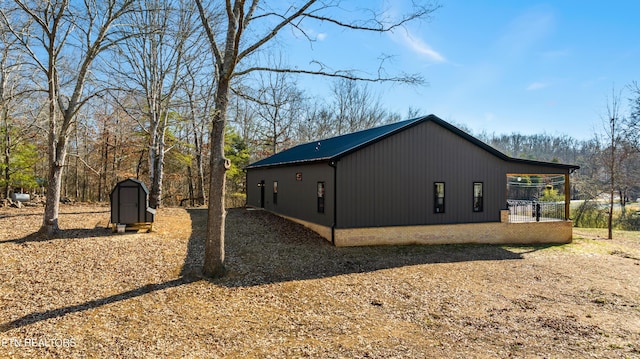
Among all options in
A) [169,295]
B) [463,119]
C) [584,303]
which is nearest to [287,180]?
[169,295]

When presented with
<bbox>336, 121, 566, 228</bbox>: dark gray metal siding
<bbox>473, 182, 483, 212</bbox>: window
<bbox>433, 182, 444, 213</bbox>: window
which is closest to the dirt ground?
<bbox>336, 121, 566, 228</bbox>: dark gray metal siding

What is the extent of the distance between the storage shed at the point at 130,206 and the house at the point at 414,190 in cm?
528

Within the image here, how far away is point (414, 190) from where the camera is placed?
12.0m

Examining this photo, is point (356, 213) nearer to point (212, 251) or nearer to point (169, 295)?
point (212, 251)

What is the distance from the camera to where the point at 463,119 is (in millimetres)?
43844

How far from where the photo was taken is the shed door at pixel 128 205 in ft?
35.0

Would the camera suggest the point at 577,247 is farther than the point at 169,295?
Yes

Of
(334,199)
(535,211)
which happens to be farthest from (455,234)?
(535,211)

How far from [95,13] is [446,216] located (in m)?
12.6

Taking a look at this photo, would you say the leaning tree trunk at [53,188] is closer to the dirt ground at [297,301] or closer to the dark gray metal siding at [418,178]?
the dirt ground at [297,301]

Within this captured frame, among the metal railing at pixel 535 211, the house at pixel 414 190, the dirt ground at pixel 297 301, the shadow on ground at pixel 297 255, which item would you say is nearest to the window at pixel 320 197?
the house at pixel 414 190

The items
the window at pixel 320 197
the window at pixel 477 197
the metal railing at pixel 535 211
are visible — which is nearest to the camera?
the window at pixel 320 197

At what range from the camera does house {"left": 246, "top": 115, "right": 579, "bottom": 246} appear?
11109 millimetres

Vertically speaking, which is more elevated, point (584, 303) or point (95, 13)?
point (95, 13)
